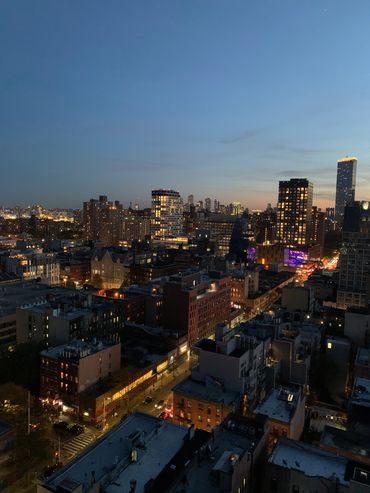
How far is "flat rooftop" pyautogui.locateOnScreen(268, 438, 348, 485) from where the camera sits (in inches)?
973

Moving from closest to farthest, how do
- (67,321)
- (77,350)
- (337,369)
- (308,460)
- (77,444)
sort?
1. (308,460)
2. (77,444)
3. (77,350)
4. (337,369)
5. (67,321)

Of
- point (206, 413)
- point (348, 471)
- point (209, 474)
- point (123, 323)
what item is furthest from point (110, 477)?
point (123, 323)

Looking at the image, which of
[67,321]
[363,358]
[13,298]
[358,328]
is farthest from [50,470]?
[13,298]

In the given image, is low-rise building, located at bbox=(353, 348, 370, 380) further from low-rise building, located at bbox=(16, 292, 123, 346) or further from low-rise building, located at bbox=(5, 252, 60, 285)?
low-rise building, located at bbox=(5, 252, 60, 285)

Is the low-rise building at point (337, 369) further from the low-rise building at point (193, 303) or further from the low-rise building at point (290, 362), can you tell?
the low-rise building at point (193, 303)

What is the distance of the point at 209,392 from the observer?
41156mm

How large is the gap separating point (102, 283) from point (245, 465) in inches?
3830

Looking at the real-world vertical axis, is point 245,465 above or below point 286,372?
above

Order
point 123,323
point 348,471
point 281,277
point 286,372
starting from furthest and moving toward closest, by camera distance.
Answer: point 281,277 → point 123,323 → point 286,372 → point 348,471

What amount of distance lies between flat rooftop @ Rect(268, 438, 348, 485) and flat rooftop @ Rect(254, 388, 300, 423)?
21.8ft

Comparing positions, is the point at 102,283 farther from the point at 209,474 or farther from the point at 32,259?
the point at 209,474

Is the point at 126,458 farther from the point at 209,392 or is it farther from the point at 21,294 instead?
the point at 21,294

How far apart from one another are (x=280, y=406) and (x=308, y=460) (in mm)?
10433

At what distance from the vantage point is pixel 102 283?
118000 millimetres
